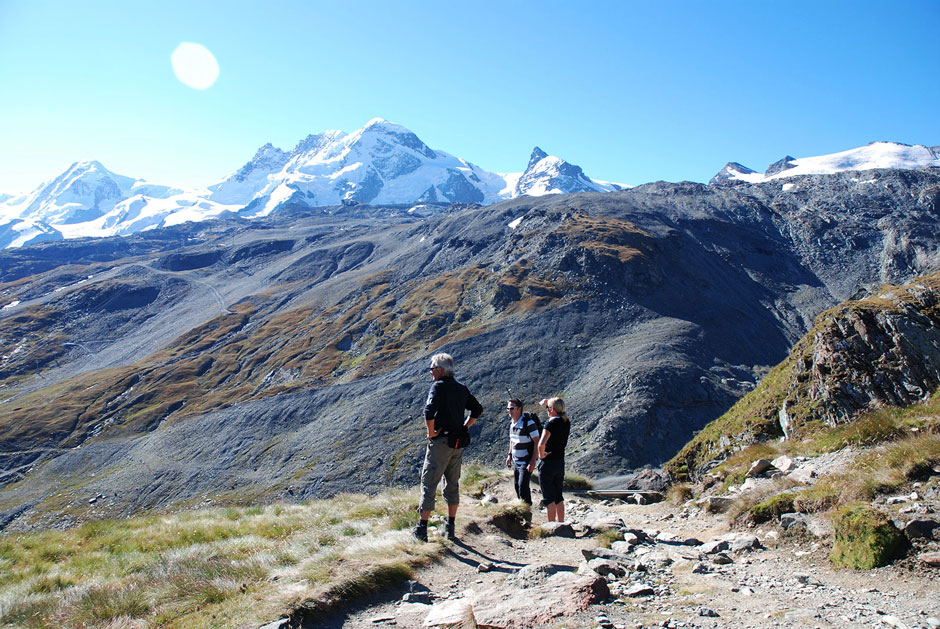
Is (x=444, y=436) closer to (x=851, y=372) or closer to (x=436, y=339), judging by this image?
(x=851, y=372)

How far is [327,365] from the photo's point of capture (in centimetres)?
6950

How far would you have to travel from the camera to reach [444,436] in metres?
7.92

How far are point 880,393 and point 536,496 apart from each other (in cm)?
854

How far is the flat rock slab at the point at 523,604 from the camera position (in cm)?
462

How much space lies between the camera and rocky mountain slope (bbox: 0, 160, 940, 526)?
47469 mm

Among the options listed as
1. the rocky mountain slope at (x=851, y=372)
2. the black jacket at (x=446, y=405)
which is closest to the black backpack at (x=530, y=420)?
the black jacket at (x=446, y=405)

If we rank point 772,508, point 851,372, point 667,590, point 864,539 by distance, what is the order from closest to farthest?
point 864,539
point 667,590
point 772,508
point 851,372

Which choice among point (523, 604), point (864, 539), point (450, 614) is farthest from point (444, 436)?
point (864, 539)

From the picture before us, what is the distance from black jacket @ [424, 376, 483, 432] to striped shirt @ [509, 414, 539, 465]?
2798 millimetres

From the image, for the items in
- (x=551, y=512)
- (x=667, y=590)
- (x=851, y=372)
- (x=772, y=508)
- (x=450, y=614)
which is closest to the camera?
(x=450, y=614)

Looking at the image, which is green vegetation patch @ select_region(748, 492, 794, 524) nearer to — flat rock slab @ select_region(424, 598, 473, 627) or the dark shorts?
the dark shorts

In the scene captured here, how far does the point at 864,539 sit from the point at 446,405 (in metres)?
5.03

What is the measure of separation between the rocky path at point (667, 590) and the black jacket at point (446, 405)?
165 cm

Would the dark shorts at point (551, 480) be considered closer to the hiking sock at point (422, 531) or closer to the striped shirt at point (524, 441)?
the striped shirt at point (524, 441)
